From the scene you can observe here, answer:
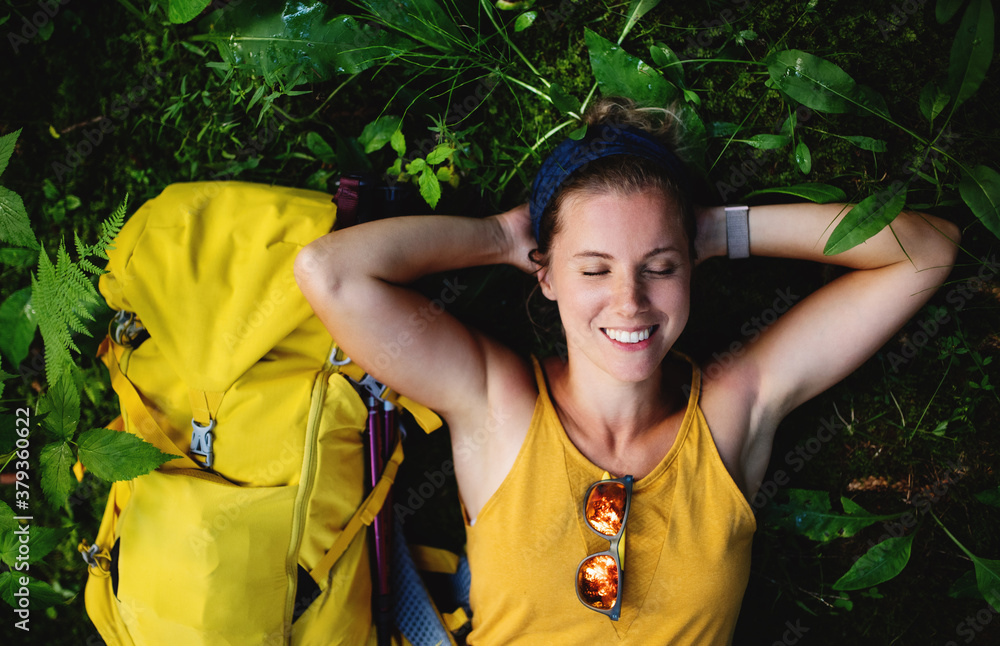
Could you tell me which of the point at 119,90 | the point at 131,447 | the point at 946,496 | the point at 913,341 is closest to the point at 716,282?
the point at 913,341

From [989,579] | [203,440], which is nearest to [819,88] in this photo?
[989,579]

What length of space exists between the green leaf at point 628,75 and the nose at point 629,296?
0.87 meters

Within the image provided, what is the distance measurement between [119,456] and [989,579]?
3.56 meters

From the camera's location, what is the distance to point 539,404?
94.2 inches

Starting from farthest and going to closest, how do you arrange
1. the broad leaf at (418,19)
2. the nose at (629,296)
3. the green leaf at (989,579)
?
the green leaf at (989,579) < the broad leaf at (418,19) < the nose at (629,296)

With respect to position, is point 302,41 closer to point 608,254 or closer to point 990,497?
point 608,254

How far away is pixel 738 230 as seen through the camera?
2.40 m

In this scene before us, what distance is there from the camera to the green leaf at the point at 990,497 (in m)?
2.67

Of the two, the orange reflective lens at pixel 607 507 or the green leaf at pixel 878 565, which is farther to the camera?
the green leaf at pixel 878 565

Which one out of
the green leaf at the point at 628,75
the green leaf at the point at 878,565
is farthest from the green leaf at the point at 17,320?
the green leaf at the point at 878,565

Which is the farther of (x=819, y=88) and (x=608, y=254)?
(x=819, y=88)

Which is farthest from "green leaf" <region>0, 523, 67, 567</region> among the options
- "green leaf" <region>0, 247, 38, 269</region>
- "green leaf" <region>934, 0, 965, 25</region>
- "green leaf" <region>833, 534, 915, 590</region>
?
"green leaf" <region>934, 0, 965, 25</region>

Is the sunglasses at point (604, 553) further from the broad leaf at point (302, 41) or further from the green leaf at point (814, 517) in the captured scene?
the broad leaf at point (302, 41)

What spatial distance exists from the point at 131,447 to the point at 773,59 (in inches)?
113
